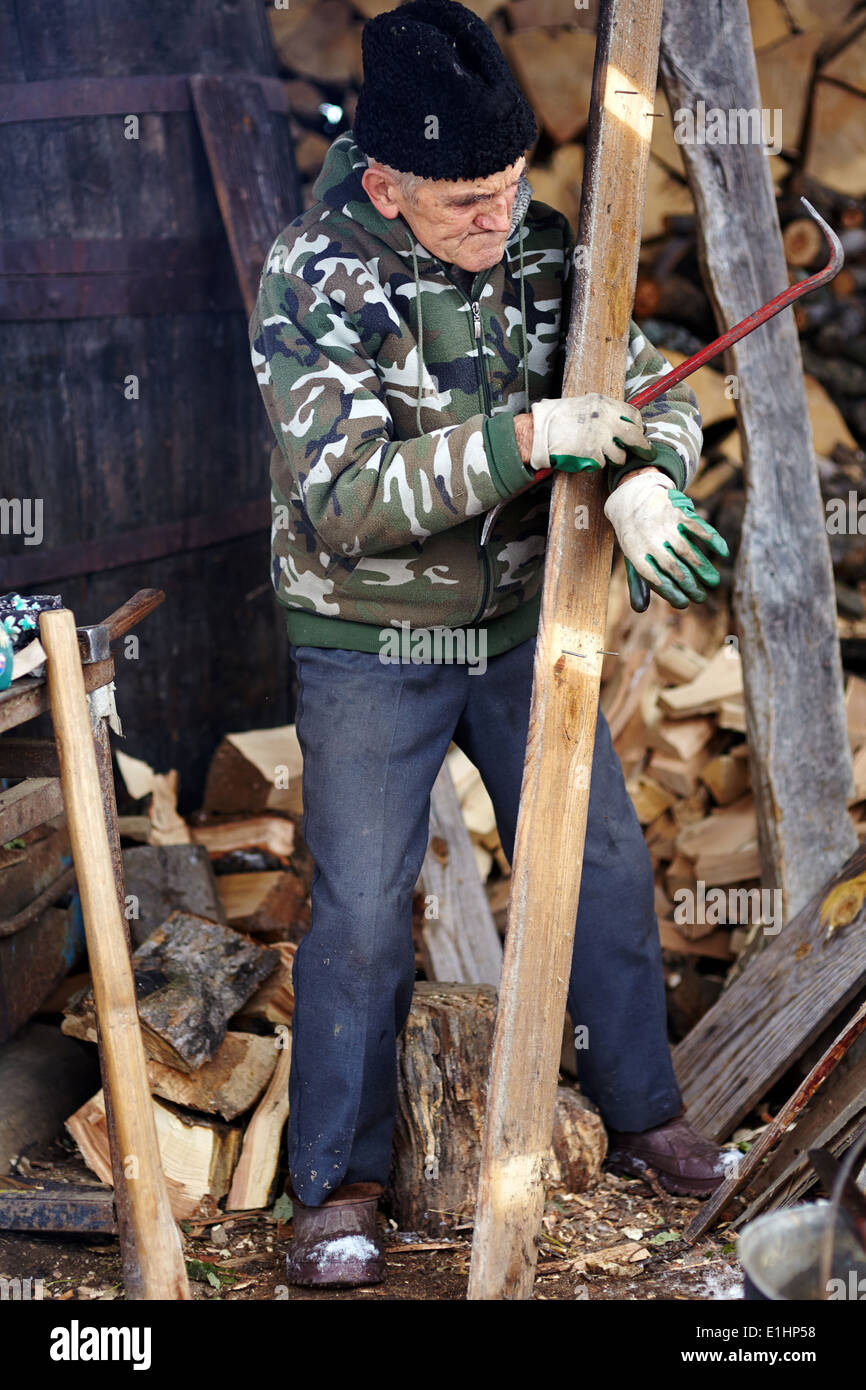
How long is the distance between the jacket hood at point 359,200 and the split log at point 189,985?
1365 mm

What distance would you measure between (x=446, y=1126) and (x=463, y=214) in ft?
5.03

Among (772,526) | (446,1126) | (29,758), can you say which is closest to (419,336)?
(29,758)

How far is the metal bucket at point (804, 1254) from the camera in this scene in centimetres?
156

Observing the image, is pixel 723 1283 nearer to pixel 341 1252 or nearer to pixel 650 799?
pixel 341 1252

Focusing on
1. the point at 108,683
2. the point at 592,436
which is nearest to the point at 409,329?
the point at 592,436

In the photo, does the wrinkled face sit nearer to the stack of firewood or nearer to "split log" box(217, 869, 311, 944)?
the stack of firewood

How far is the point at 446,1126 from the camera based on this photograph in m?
2.33

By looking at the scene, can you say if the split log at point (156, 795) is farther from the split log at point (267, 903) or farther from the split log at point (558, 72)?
the split log at point (558, 72)

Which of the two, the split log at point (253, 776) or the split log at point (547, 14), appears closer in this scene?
the split log at point (253, 776)

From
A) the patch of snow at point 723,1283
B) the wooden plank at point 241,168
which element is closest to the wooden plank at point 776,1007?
the patch of snow at point 723,1283

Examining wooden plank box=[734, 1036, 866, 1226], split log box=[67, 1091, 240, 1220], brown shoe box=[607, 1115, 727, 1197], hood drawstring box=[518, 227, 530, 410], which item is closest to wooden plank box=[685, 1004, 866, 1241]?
wooden plank box=[734, 1036, 866, 1226]

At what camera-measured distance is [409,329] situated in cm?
205

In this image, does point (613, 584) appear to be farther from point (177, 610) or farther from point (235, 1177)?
point (235, 1177)

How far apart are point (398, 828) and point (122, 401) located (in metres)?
1.46
